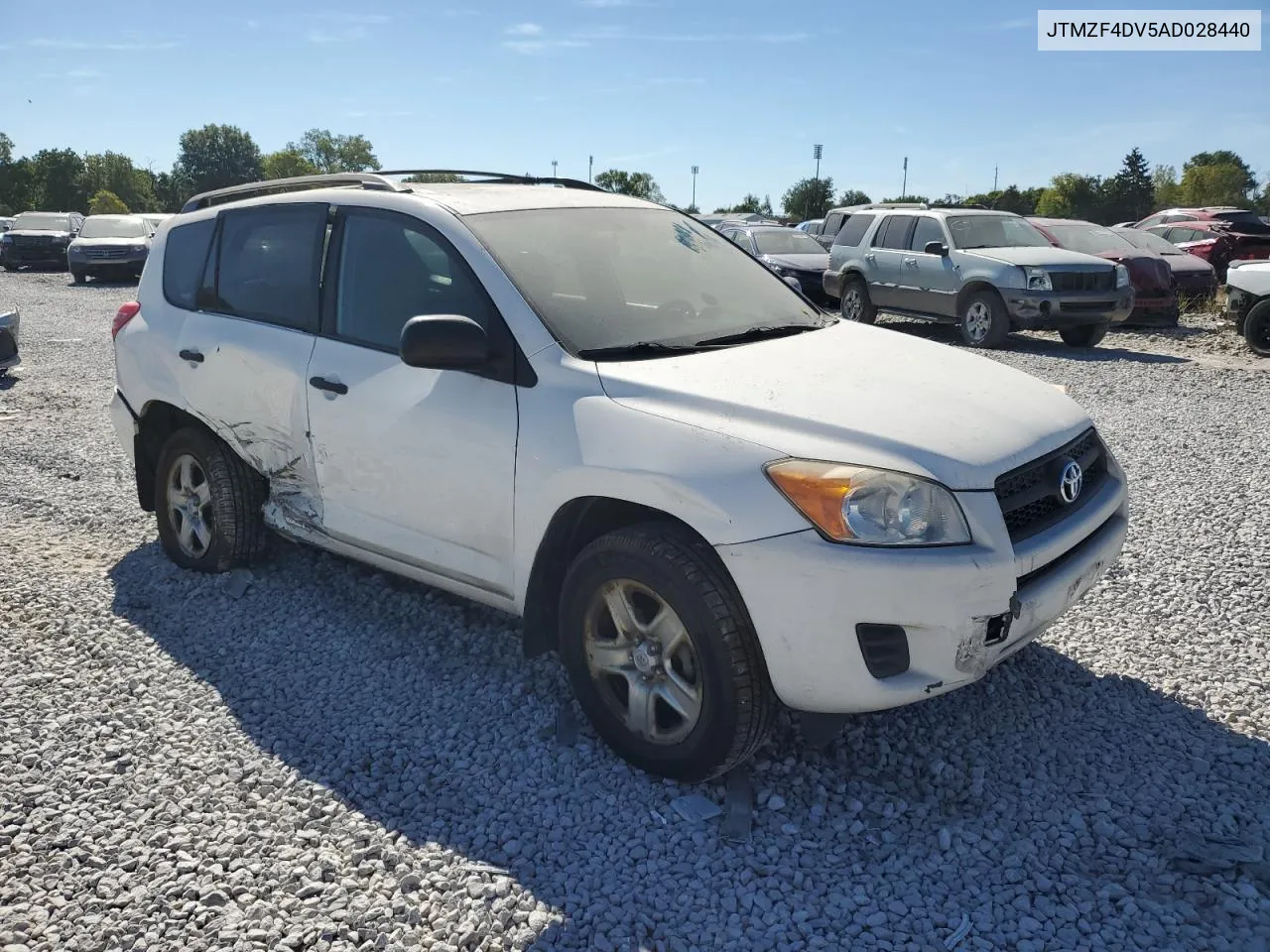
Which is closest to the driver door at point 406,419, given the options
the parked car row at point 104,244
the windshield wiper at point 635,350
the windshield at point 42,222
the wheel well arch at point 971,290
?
the windshield wiper at point 635,350

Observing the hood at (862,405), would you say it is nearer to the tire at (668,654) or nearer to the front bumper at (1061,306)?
the tire at (668,654)

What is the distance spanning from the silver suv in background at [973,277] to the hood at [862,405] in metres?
9.84

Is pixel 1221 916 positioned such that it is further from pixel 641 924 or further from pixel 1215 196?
pixel 1215 196

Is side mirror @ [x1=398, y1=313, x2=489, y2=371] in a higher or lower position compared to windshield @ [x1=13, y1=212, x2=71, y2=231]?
lower

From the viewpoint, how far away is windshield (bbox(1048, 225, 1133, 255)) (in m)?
15.1

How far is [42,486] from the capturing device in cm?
657

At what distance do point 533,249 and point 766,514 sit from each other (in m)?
1.51

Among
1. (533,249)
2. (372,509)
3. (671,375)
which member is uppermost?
(533,249)

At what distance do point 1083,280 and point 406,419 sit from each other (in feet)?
37.6

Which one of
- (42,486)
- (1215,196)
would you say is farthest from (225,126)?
(42,486)

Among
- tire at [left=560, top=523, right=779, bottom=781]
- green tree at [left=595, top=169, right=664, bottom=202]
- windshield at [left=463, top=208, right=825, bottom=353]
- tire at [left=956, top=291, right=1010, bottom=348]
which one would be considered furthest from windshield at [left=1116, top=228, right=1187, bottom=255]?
green tree at [left=595, top=169, right=664, bottom=202]

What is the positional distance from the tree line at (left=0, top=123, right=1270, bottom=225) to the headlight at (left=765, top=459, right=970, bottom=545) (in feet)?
161

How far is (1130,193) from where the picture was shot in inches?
3054

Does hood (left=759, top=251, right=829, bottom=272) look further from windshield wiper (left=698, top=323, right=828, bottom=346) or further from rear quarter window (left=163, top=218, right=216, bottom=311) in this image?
windshield wiper (left=698, top=323, right=828, bottom=346)
